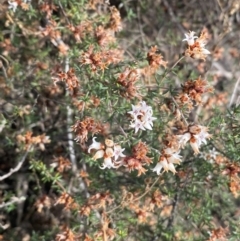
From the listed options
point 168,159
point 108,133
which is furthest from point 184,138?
point 108,133

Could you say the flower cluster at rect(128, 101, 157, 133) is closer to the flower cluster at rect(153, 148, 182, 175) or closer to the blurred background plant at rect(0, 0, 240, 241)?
the blurred background plant at rect(0, 0, 240, 241)

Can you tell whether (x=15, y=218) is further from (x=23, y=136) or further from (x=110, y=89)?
(x=110, y=89)

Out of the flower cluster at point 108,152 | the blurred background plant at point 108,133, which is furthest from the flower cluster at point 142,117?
the flower cluster at point 108,152

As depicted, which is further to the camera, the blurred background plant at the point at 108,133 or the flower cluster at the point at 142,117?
the blurred background plant at the point at 108,133

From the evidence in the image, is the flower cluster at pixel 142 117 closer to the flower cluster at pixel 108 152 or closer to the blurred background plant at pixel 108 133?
the blurred background plant at pixel 108 133

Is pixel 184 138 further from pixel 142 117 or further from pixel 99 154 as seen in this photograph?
pixel 99 154

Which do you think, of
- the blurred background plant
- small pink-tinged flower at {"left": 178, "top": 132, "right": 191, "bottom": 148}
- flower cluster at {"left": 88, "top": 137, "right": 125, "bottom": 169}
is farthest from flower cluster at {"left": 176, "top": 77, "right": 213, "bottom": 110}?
flower cluster at {"left": 88, "top": 137, "right": 125, "bottom": 169}

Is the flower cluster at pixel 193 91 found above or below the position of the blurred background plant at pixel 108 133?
above

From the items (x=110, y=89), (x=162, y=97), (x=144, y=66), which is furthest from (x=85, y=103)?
(x=144, y=66)

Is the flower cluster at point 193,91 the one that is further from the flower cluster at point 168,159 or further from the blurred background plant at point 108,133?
the flower cluster at point 168,159
